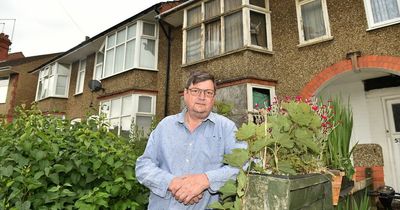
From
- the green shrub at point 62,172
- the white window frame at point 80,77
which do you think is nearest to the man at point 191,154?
the green shrub at point 62,172

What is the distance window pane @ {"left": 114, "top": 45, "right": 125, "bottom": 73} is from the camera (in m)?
11.0

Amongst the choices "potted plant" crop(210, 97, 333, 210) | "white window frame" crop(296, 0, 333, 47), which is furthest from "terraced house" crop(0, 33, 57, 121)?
"potted plant" crop(210, 97, 333, 210)

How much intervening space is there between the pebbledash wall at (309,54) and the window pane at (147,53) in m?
3.05

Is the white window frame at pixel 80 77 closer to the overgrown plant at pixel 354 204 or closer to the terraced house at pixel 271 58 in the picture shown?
the terraced house at pixel 271 58

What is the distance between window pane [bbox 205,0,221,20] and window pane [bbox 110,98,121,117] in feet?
16.2

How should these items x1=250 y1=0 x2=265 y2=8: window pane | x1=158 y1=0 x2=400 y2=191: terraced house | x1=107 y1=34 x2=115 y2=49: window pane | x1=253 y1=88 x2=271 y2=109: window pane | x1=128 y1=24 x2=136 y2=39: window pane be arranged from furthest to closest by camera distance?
x1=107 y1=34 x2=115 y2=49: window pane, x1=128 y1=24 x2=136 y2=39: window pane, x1=250 y1=0 x2=265 y2=8: window pane, x1=253 y1=88 x2=271 y2=109: window pane, x1=158 y1=0 x2=400 y2=191: terraced house

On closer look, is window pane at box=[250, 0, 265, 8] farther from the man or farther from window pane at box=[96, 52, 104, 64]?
window pane at box=[96, 52, 104, 64]

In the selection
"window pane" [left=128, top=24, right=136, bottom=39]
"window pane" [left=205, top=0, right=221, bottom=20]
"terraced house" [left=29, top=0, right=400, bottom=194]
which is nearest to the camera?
"terraced house" [left=29, top=0, right=400, bottom=194]

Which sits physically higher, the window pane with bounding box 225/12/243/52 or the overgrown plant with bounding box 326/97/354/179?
the window pane with bounding box 225/12/243/52

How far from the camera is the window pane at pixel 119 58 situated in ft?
35.9

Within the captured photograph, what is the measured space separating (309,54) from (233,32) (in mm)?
2213

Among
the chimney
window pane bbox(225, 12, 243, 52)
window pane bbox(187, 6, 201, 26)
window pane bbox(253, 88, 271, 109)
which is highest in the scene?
the chimney

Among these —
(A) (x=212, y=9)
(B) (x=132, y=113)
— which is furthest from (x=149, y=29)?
(B) (x=132, y=113)

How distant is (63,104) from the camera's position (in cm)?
1512
